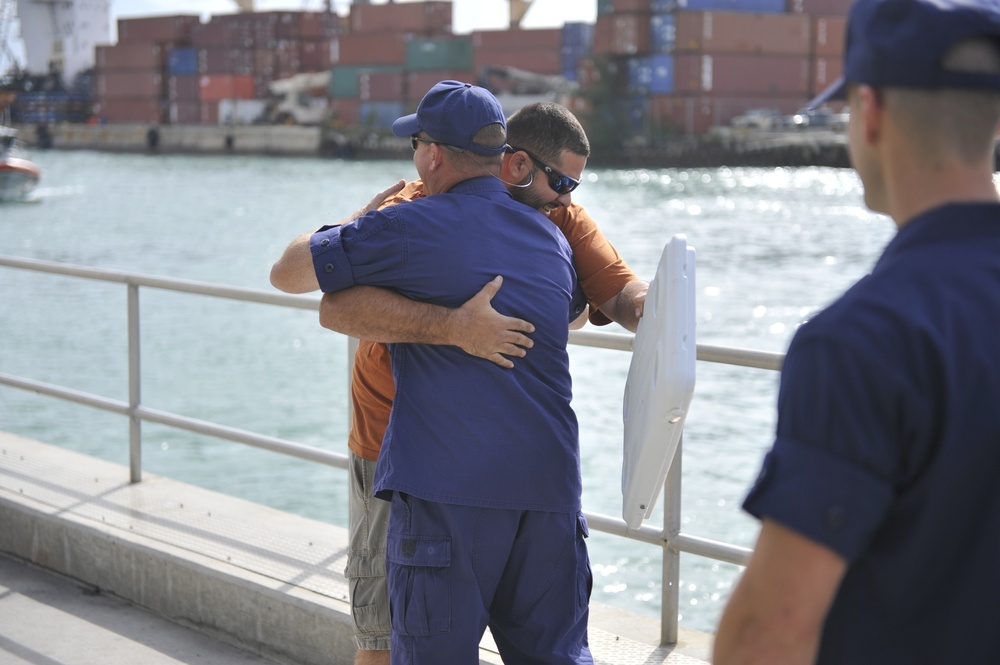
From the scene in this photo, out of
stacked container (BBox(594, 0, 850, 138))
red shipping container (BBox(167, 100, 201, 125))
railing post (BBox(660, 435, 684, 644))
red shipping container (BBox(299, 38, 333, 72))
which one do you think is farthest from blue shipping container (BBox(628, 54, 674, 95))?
railing post (BBox(660, 435, 684, 644))

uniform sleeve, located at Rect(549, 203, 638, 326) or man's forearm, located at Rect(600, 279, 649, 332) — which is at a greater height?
uniform sleeve, located at Rect(549, 203, 638, 326)

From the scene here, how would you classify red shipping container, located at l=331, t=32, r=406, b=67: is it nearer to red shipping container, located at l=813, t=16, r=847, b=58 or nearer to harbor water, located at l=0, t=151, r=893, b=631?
red shipping container, located at l=813, t=16, r=847, b=58

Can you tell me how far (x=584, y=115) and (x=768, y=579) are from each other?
82246 millimetres

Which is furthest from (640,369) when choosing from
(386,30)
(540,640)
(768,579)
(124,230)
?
(386,30)

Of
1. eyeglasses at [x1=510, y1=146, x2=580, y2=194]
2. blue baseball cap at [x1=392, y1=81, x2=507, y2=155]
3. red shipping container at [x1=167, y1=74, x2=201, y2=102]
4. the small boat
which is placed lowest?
the small boat

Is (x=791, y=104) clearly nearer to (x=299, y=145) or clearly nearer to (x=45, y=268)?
(x=299, y=145)

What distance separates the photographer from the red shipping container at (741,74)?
81.6m

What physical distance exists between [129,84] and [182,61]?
5.10m

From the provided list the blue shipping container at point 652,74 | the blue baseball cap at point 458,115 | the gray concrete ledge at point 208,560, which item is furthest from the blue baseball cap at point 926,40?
the blue shipping container at point 652,74

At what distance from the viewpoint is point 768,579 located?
3.71 feet

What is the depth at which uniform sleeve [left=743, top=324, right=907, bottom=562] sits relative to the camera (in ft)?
3.51

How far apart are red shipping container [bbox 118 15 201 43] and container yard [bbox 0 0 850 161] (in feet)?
0.43

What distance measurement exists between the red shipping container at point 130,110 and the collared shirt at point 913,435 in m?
109

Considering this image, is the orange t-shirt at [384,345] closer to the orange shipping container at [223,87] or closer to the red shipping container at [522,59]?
the red shipping container at [522,59]
